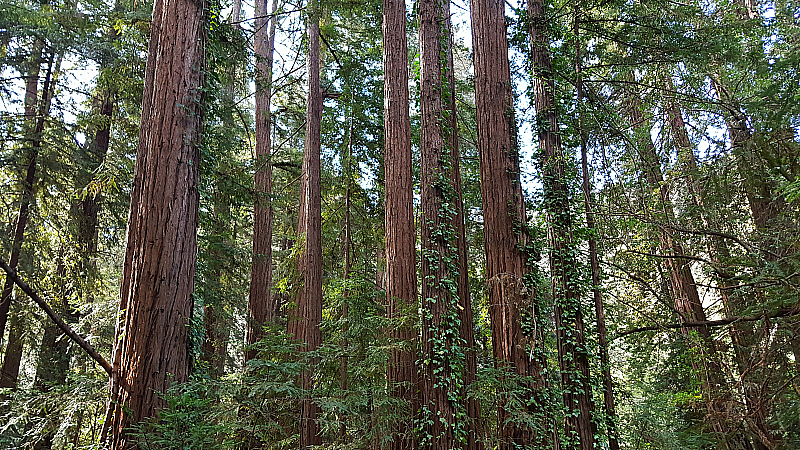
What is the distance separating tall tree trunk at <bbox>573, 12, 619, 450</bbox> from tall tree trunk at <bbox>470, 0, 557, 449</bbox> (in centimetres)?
80

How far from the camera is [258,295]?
10.6 meters

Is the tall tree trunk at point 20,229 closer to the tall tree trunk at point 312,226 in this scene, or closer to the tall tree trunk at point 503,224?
the tall tree trunk at point 312,226

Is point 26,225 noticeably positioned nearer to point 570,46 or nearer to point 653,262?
point 570,46

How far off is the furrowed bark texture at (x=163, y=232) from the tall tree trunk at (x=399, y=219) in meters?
2.65

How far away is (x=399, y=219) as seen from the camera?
7.18 m

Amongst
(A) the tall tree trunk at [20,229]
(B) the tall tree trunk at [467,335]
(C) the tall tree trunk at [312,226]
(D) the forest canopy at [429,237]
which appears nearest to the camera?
(D) the forest canopy at [429,237]

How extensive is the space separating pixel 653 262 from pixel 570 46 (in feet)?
14.5

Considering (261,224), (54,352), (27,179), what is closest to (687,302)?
(261,224)

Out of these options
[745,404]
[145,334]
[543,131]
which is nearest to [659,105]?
[543,131]

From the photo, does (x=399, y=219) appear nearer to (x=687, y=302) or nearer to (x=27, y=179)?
(x=687, y=302)

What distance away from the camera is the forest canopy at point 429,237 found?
16.7ft

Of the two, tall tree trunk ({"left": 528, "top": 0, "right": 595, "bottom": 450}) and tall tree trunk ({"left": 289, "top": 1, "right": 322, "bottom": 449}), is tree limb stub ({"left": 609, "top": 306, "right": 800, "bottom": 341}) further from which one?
tall tree trunk ({"left": 289, "top": 1, "right": 322, "bottom": 449})

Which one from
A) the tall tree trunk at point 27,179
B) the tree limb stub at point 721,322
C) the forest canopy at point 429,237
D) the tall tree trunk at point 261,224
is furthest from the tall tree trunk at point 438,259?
the tall tree trunk at point 27,179

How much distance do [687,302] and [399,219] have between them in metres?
6.14
